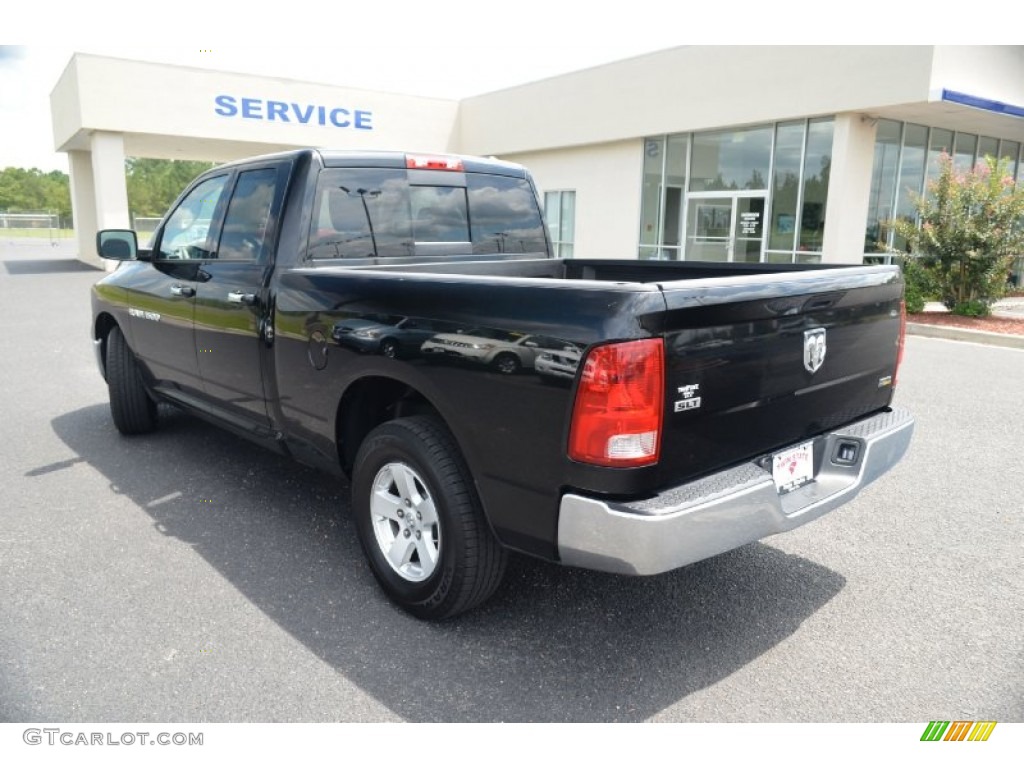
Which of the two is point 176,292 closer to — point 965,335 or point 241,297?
point 241,297

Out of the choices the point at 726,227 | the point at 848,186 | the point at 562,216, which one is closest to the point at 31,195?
the point at 562,216

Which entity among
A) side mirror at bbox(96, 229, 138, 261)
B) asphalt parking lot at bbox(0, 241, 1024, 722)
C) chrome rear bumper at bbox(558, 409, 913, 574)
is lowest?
asphalt parking lot at bbox(0, 241, 1024, 722)

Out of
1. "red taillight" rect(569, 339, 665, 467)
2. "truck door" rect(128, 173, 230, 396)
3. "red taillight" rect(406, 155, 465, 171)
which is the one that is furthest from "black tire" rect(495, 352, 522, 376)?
"truck door" rect(128, 173, 230, 396)

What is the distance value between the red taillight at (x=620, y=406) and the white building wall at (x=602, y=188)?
1821 centimetres

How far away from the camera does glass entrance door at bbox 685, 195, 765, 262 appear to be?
55.5 ft

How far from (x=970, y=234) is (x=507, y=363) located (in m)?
13.1

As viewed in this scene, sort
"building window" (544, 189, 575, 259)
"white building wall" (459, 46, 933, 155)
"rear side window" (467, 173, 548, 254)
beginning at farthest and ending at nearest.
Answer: "building window" (544, 189, 575, 259) → "white building wall" (459, 46, 933, 155) → "rear side window" (467, 173, 548, 254)

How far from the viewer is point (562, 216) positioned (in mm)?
22922

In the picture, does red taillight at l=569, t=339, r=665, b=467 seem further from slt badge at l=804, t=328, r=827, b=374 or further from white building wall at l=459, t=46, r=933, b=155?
white building wall at l=459, t=46, r=933, b=155

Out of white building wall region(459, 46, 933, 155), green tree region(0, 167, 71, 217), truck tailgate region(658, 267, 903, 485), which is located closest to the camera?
truck tailgate region(658, 267, 903, 485)

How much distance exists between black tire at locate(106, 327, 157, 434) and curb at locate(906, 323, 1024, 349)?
11236 millimetres

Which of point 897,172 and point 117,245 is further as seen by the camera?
point 897,172

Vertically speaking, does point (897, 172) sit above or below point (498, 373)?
above

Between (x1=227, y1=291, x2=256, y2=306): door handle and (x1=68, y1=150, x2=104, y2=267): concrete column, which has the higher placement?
(x1=68, y1=150, x2=104, y2=267): concrete column
